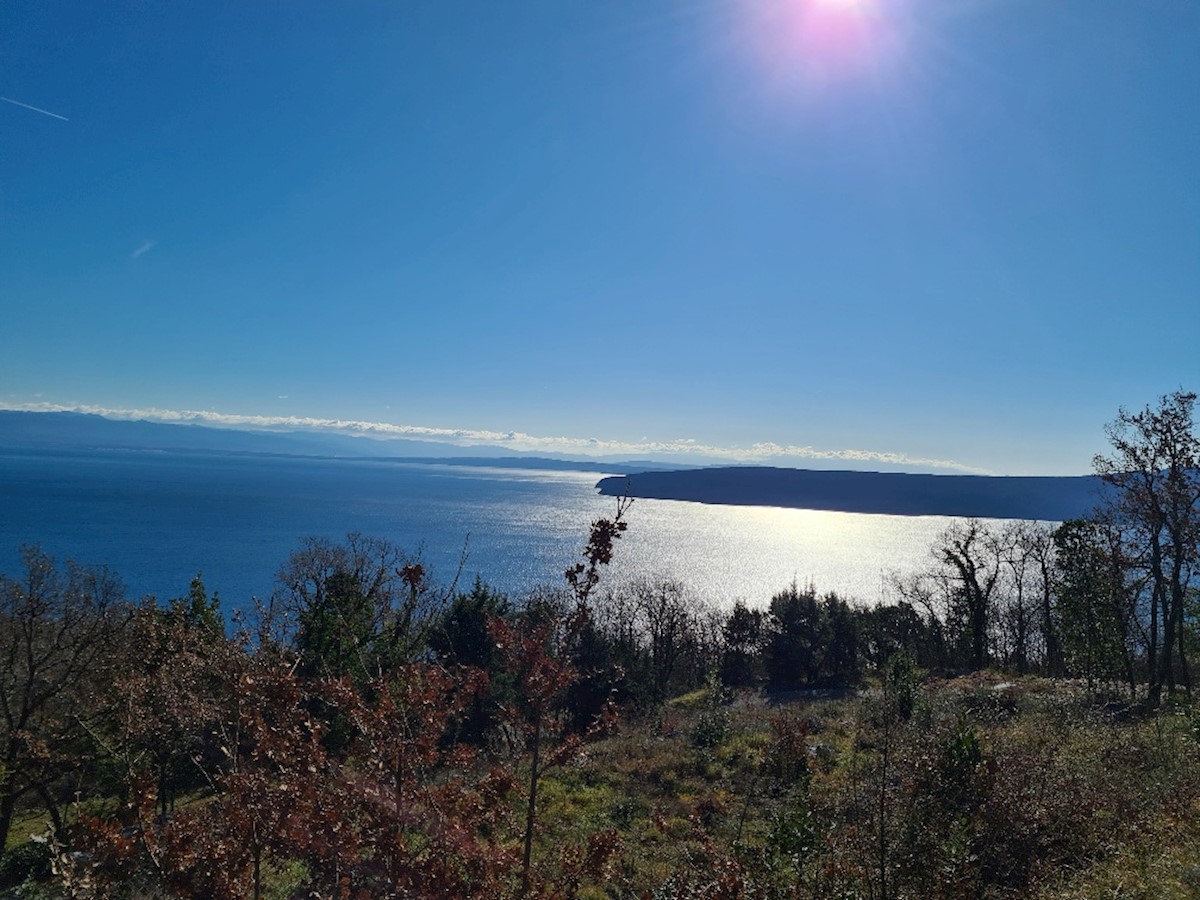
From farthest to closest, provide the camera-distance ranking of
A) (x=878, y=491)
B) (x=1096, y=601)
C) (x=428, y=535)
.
A: 1. (x=878, y=491)
2. (x=428, y=535)
3. (x=1096, y=601)

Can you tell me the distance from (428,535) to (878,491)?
129 meters

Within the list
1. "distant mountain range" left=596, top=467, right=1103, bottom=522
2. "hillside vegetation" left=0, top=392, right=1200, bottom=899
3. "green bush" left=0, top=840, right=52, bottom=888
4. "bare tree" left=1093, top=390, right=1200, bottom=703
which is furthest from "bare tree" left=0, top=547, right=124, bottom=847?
"distant mountain range" left=596, top=467, right=1103, bottom=522

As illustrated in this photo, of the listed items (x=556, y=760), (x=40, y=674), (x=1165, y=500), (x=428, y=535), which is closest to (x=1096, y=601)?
(x=1165, y=500)

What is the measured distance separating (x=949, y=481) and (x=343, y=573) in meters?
174

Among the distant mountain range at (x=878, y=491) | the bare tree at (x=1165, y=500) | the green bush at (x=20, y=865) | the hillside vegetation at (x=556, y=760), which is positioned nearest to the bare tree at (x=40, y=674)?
the hillside vegetation at (x=556, y=760)

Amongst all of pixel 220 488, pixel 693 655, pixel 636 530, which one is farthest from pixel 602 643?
pixel 220 488

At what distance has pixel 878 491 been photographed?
582 feet

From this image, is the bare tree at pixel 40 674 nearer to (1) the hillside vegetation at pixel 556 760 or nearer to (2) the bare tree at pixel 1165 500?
(1) the hillside vegetation at pixel 556 760

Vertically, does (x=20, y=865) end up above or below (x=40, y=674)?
below

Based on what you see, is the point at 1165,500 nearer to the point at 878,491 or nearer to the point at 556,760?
the point at 556,760

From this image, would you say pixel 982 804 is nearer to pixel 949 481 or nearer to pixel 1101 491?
pixel 1101 491

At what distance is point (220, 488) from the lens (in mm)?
158875

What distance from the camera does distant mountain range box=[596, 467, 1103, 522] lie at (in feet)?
477

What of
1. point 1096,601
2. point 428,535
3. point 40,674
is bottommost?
point 428,535
